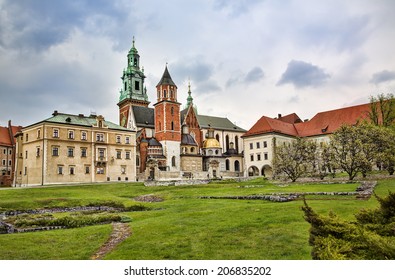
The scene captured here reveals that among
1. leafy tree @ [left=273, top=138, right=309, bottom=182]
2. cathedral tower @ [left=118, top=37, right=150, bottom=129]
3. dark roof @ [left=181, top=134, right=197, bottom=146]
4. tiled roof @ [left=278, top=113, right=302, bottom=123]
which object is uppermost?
cathedral tower @ [left=118, top=37, right=150, bottom=129]

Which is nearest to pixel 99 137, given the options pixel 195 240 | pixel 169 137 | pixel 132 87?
pixel 169 137

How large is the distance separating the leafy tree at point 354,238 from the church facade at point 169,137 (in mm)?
31757

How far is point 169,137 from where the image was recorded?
4425 centimetres

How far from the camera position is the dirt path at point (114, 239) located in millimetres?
6320

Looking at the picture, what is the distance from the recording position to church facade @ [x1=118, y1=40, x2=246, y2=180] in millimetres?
42062

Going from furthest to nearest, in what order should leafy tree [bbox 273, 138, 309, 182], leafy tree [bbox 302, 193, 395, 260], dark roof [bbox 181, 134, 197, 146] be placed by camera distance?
dark roof [bbox 181, 134, 197, 146], leafy tree [bbox 273, 138, 309, 182], leafy tree [bbox 302, 193, 395, 260]

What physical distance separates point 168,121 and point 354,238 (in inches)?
1586

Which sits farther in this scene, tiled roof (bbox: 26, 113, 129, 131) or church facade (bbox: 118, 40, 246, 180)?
church facade (bbox: 118, 40, 246, 180)

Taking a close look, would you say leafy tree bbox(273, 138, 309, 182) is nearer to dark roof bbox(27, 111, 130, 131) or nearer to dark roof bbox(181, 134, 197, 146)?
dark roof bbox(27, 111, 130, 131)

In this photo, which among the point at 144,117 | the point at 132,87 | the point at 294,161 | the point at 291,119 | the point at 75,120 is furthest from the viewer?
the point at 132,87

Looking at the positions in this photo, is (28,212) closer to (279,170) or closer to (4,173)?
(4,173)

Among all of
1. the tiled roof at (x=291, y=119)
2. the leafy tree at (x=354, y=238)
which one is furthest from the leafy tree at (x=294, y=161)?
the tiled roof at (x=291, y=119)

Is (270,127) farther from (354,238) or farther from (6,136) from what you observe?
(354,238)

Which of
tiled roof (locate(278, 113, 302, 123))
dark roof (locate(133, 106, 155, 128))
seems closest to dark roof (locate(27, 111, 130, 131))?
dark roof (locate(133, 106, 155, 128))
